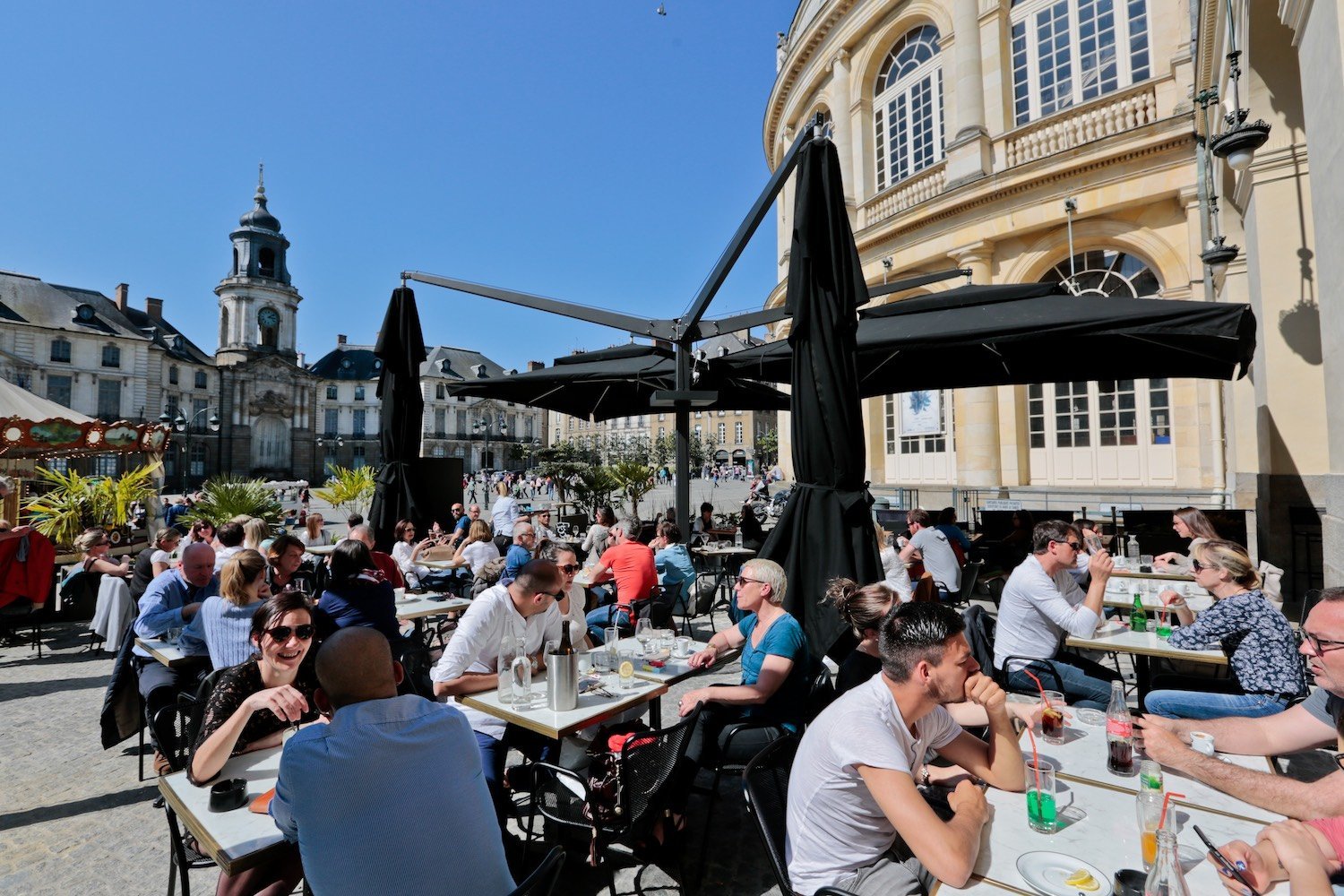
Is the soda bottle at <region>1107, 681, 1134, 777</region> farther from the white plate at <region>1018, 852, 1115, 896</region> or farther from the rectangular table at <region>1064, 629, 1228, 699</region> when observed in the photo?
the rectangular table at <region>1064, 629, 1228, 699</region>

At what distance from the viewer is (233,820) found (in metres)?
2.20

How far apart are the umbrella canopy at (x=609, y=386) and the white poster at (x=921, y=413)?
5.94 meters

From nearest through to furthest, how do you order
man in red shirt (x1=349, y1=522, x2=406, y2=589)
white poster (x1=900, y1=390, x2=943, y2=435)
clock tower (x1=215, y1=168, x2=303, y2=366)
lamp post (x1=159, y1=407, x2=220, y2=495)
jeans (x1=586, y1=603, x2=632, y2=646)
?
jeans (x1=586, y1=603, x2=632, y2=646)
man in red shirt (x1=349, y1=522, x2=406, y2=589)
white poster (x1=900, y1=390, x2=943, y2=435)
lamp post (x1=159, y1=407, x2=220, y2=495)
clock tower (x1=215, y1=168, x2=303, y2=366)

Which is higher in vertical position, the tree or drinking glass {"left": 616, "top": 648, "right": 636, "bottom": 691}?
the tree

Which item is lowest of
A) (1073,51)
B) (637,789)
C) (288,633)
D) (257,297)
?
(637,789)

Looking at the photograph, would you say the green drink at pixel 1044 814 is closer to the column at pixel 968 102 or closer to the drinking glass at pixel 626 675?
the drinking glass at pixel 626 675

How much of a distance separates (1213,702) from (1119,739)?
1.74m

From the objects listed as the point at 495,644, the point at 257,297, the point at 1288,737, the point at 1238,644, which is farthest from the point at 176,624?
the point at 257,297

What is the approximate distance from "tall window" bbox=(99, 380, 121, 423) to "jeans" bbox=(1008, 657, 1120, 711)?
62.2 m

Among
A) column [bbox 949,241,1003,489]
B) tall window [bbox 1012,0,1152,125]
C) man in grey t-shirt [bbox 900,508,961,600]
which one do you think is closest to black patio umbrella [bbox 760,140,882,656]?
man in grey t-shirt [bbox 900,508,961,600]

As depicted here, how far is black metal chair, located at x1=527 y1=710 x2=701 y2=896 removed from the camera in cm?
276

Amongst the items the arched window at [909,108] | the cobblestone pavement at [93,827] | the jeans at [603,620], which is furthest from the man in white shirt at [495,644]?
the arched window at [909,108]

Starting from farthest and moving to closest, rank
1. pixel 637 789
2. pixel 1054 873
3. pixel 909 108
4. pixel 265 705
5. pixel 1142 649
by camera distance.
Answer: pixel 909 108 → pixel 1142 649 → pixel 637 789 → pixel 265 705 → pixel 1054 873

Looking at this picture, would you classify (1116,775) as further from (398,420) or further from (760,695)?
(398,420)
